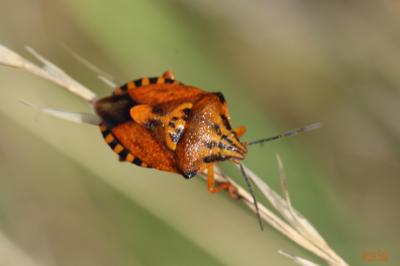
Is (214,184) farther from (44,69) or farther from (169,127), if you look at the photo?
(44,69)

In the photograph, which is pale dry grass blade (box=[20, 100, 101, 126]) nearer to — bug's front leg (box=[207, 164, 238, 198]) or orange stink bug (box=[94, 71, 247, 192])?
orange stink bug (box=[94, 71, 247, 192])

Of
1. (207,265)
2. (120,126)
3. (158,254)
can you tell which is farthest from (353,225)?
(120,126)

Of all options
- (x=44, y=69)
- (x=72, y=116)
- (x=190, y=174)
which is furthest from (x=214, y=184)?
(x=44, y=69)

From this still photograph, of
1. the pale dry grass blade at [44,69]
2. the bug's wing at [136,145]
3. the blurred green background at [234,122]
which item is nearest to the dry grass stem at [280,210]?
the pale dry grass blade at [44,69]

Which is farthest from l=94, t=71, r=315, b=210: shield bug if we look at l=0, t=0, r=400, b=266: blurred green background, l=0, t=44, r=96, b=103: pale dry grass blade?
l=0, t=0, r=400, b=266: blurred green background

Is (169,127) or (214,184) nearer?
(214,184)

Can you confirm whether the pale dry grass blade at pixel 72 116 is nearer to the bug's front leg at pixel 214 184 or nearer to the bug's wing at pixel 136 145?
the bug's wing at pixel 136 145

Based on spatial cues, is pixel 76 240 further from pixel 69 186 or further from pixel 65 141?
A: pixel 65 141
